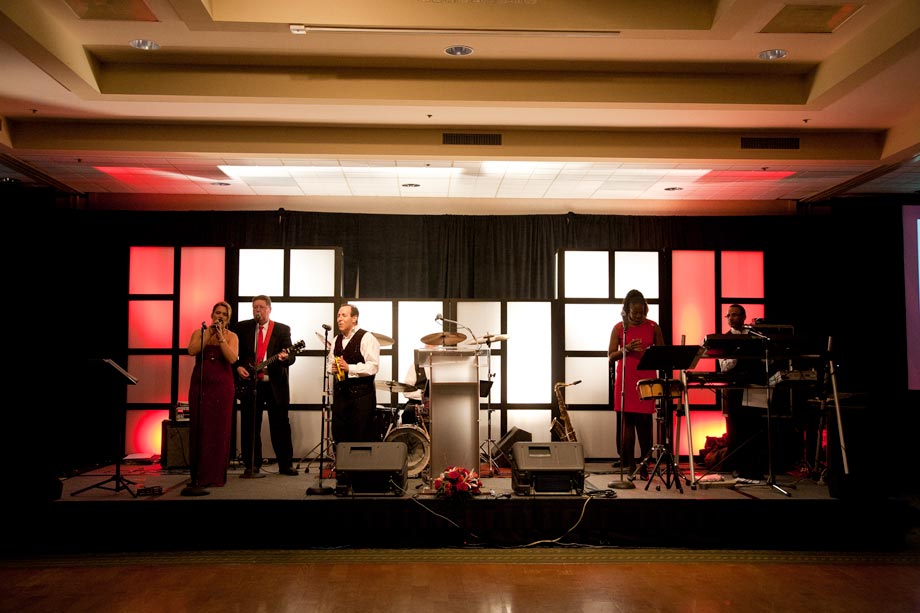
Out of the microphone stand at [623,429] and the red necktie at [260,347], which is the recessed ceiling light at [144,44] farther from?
the microphone stand at [623,429]

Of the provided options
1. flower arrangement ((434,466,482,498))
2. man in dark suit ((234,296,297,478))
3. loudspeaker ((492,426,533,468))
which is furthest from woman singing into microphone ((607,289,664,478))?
man in dark suit ((234,296,297,478))

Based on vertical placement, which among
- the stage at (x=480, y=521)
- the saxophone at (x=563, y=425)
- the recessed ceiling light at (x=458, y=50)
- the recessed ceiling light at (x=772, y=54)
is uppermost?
the recessed ceiling light at (x=772, y=54)

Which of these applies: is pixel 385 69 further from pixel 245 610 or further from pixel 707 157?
pixel 245 610

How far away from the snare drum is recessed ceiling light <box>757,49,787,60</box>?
106 inches

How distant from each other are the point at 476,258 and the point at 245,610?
6.12 metres

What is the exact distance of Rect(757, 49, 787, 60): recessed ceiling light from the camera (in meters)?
6.11

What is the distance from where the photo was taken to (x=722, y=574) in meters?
5.20

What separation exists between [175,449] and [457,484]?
3.51 meters

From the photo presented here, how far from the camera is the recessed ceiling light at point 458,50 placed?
598cm

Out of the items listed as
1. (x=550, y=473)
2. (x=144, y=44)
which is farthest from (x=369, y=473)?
(x=144, y=44)

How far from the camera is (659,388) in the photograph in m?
6.41

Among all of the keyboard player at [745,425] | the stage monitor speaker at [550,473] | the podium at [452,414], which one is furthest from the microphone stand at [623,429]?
the podium at [452,414]

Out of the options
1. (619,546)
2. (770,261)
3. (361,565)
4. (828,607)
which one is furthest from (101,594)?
(770,261)

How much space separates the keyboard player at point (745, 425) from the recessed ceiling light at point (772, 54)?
2.54 meters
